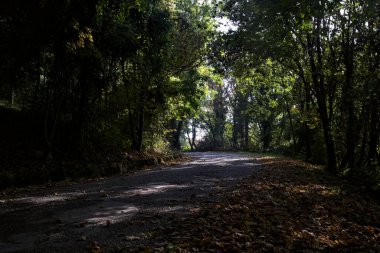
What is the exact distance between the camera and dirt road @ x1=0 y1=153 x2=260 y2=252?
4777 mm

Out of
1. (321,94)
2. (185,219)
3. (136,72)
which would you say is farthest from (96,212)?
(321,94)

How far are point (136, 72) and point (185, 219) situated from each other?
42.2 ft

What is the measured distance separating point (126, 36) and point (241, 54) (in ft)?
15.7

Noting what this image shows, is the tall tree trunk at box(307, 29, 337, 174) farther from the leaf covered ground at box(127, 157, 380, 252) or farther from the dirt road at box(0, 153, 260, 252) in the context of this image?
the dirt road at box(0, 153, 260, 252)

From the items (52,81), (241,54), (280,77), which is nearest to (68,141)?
(52,81)

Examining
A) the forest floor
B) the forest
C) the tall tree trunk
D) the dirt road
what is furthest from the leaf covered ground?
the tall tree trunk

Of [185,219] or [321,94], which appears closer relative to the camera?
[185,219]

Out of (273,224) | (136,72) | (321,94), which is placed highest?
(136,72)

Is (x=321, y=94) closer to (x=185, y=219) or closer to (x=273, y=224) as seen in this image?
(x=273, y=224)

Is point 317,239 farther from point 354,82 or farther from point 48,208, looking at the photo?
point 354,82

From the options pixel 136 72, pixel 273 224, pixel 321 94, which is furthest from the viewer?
pixel 136 72

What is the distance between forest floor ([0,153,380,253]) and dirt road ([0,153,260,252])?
0.01 m

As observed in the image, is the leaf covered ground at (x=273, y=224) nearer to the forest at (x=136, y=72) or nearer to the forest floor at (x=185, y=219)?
the forest floor at (x=185, y=219)

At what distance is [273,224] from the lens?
20.8 feet
